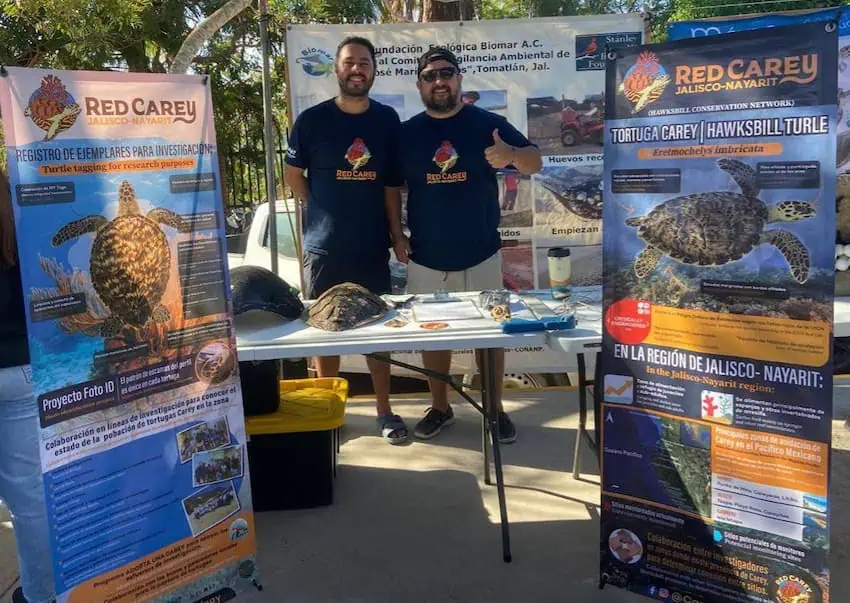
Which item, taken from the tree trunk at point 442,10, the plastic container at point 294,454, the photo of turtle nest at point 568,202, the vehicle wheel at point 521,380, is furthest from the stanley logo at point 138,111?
the tree trunk at point 442,10

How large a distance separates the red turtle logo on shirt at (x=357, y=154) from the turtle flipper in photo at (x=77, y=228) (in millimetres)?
1728

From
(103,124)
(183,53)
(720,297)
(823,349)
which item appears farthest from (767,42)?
(183,53)

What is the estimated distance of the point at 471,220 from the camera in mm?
3471

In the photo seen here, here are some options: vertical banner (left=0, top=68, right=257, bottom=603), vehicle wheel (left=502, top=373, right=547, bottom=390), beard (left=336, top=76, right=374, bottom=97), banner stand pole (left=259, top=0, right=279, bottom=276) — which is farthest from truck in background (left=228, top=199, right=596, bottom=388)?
vertical banner (left=0, top=68, right=257, bottom=603)

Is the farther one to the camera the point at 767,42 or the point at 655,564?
the point at 655,564

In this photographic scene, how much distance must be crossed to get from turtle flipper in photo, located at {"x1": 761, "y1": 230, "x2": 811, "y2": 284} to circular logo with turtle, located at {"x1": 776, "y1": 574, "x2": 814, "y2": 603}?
82cm

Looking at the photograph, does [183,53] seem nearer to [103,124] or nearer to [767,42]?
[103,124]

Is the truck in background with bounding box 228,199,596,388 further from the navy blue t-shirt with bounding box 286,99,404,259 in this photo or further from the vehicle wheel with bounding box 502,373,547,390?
the navy blue t-shirt with bounding box 286,99,404,259

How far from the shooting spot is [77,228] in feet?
6.03

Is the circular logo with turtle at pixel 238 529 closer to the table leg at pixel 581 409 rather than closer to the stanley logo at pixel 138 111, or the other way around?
the stanley logo at pixel 138 111

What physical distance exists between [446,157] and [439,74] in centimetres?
38

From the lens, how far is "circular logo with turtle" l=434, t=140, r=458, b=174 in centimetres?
342

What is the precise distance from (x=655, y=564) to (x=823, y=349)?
32.9 inches

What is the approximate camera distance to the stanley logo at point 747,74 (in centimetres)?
172
